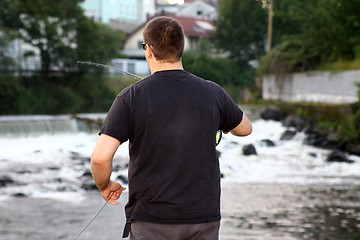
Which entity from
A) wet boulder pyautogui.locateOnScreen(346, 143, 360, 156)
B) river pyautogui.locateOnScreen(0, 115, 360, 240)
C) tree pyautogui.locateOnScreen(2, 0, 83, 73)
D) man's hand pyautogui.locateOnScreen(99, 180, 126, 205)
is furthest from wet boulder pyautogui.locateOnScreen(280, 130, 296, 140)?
man's hand pyautogui.locateOnScreen(99, 180, 126, 205)

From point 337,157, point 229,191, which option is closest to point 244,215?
point 229,191

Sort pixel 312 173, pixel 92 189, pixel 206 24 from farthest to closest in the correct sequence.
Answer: pixel 206 24
pixel 312 173
pixel 92 189

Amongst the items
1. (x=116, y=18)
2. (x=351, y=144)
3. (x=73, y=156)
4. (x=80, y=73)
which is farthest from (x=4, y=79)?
(x=116, y=18)

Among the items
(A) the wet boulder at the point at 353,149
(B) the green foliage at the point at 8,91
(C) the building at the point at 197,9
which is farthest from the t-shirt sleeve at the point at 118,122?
(C) the building at the point at 197,9

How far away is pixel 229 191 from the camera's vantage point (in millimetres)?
13172

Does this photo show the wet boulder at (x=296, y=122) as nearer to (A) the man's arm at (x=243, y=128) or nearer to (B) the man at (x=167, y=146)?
(A) the man's arm at (x=243, y=128)

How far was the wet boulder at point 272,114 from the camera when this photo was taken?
29.4m

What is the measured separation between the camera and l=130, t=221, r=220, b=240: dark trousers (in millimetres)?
2871

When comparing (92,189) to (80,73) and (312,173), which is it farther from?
(80,73)

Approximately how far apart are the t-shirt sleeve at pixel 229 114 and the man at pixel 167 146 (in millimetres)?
74

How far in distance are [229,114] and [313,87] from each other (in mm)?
27065

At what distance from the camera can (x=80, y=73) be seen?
140ft

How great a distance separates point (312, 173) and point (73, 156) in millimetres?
6898

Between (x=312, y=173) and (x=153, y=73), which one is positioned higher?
(x=153, y=73)
